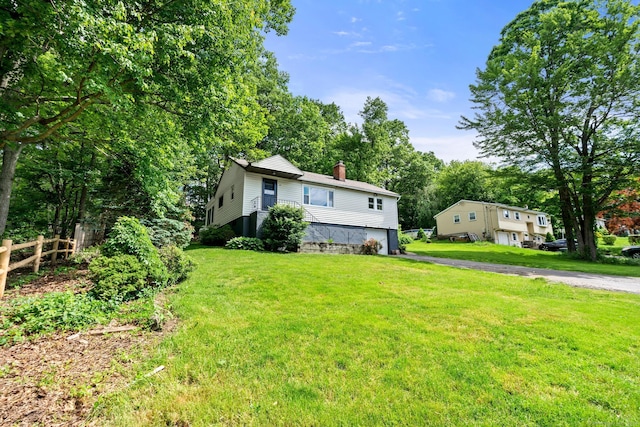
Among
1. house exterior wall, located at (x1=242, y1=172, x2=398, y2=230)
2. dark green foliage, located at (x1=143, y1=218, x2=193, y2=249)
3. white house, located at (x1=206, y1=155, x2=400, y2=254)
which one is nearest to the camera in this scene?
dark green foliage, located at (x1=143, y1=218, x2=193, y2=249)

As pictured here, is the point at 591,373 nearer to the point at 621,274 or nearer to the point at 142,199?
the point at 142,199

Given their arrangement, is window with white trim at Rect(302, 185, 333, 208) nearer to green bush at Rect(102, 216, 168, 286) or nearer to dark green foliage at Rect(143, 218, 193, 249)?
dark green foliage at Rect(143, 218, 193, 249)

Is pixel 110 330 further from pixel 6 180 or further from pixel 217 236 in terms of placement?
pixel 217 236

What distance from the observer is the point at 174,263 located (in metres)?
7.45

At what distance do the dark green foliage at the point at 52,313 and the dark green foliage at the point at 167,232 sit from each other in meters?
5.15

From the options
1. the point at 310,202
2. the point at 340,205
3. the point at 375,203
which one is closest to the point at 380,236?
the point at 375,203

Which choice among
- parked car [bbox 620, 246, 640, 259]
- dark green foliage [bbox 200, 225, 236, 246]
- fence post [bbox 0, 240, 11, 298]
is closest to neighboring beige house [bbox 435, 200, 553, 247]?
parked car [bbox 620, 246, 640, 259]

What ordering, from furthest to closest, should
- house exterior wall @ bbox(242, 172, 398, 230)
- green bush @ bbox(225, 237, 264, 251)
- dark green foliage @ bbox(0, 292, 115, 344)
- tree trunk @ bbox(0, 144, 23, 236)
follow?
house exterior wall @ bbox(242, 172, 398, 230) < green bush @ bbox(225, 237, 264, 251) < tree trunk @ bbox(0, 144, 23, 236) < dark green foliage @ bbox(0, 292, 115, 344)

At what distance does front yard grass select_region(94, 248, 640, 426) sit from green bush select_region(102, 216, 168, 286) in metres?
0.83

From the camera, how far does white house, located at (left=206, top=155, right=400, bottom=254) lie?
1725cm

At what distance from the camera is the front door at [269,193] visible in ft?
57.8

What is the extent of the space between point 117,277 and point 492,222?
36508 mm

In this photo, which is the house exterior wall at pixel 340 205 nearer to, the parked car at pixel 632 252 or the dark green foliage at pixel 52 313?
the dark green foliage at pixel 52 313

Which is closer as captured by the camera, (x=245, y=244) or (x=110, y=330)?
(x=110, y=330)
